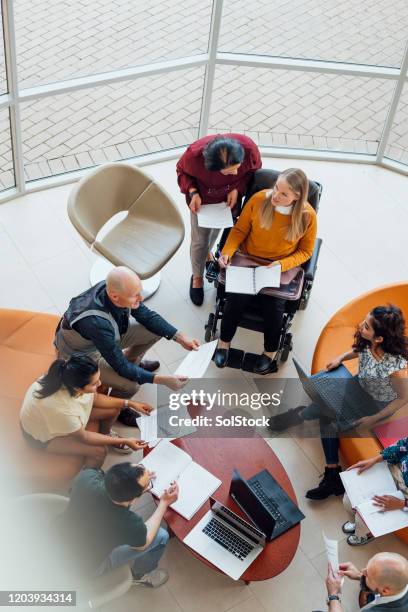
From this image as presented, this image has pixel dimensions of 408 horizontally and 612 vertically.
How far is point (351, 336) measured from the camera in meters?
5.21

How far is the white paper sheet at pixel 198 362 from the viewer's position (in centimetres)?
442

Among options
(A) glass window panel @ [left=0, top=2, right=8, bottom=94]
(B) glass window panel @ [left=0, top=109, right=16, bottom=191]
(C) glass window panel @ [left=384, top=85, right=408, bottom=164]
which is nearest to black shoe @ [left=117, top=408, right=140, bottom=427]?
(B) glass window panel @ [left=0, top=109, right=16, bottom=191]

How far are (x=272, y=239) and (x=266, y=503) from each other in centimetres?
172

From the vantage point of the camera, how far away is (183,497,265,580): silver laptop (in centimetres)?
397

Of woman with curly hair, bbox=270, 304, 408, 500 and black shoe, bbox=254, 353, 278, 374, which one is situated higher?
woman with curly hair, bbox=270, 304, 408, 500

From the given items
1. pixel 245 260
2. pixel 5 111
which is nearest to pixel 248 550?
pixel 245 260

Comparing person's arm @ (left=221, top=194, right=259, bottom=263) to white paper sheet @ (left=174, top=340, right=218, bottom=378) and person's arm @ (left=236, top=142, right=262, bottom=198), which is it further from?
white paper sheet @ (left=174, top=340, right=218, bottom=378)

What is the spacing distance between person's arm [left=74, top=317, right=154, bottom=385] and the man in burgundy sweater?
1.23 m

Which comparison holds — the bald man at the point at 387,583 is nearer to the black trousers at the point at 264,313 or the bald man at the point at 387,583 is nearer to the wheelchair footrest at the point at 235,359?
the black trousers at the point at 264,313

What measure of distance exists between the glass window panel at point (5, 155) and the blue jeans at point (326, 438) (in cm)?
321

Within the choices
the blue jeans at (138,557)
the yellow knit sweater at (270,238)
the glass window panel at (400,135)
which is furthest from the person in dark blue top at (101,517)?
the glass window panel at (400,135)

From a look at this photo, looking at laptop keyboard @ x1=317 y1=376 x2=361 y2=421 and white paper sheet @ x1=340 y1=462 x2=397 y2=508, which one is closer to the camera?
white paper sheet @ x1=340 y1=462 x2=397 y2=508

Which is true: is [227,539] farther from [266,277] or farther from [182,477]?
[266,277]

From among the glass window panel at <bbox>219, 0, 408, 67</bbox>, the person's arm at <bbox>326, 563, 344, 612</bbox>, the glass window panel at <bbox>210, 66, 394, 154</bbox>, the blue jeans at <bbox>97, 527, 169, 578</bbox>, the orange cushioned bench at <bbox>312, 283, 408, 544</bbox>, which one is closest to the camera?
the person's arm at <bbox>326, 563, 344, 612</bbox>
